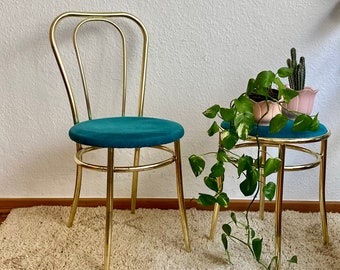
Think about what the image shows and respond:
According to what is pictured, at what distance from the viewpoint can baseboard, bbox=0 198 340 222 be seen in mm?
1761

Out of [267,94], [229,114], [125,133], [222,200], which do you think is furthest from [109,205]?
[267,94]

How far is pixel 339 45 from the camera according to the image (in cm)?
161

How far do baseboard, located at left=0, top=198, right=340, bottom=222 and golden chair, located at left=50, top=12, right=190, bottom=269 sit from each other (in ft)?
0.28

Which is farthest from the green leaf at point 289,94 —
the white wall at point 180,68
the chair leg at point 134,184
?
the chair leg at point 134,184

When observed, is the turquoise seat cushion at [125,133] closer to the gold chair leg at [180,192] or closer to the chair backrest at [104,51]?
the gold chair leg at [180,192]

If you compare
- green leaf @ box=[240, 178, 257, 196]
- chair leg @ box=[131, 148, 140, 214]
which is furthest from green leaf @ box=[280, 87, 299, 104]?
chair leg @ box=[131, 148, 140, 214]

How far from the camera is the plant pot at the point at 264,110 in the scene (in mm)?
1262

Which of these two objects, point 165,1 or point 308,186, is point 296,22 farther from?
point 308,186

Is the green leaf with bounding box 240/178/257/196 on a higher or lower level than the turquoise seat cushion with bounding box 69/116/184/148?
lower

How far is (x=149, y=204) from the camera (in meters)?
1.77

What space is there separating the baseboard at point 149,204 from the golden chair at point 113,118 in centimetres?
8

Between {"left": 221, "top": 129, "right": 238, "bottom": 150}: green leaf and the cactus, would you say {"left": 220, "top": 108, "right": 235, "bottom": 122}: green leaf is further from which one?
the cactus

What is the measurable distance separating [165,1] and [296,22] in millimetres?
490

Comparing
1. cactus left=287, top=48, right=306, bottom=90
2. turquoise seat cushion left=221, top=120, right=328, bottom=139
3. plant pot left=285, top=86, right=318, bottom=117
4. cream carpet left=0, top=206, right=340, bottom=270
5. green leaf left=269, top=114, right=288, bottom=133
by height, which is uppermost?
cactus left=287, top=48, right=306, bottom=90
